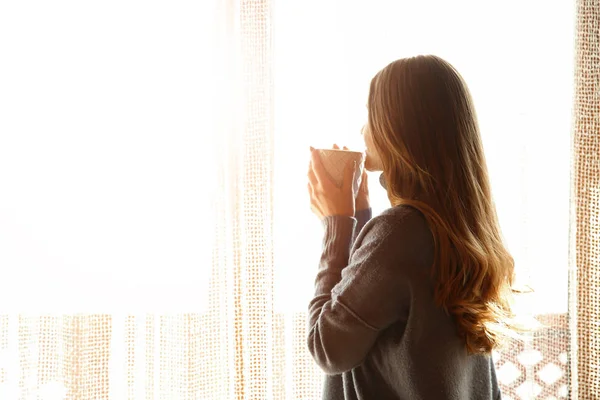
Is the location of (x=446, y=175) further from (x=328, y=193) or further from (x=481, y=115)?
(x=481, y=115)

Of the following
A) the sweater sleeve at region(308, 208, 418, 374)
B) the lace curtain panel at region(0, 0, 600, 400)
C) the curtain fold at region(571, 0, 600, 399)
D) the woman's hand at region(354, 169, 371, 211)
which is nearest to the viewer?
the sweater sleeve at region(308, 208, 418, 374)

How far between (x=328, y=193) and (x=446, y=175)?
21 cm

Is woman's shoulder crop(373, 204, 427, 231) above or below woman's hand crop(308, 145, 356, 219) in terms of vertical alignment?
below

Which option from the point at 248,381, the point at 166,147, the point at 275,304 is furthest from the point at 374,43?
the point at 248,381

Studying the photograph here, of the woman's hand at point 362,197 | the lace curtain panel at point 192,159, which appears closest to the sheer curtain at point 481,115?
the lace curtain panel at point 192,159

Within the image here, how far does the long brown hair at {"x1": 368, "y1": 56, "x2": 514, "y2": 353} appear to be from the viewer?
0.87 metres

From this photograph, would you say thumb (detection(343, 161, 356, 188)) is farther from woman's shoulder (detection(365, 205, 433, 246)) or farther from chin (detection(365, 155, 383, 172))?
woman's shoulder (detection(365, 205, 433, 246))

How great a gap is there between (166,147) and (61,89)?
0.84ft

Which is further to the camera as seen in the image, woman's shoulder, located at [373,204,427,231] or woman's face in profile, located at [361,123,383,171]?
woman's face in profile, located at [361,123,383,171]

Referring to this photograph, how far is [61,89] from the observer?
4.13ft

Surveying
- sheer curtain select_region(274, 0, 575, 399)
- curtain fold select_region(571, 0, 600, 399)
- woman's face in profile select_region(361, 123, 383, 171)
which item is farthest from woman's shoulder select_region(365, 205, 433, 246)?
curtain fold select_region(571, 0, 600, 399)

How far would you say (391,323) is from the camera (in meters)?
0.86

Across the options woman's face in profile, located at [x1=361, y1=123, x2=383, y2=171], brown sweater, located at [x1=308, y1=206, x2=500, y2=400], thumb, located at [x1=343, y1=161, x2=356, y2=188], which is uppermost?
woman's face in profile, located at [x1=361, y1=123, x2=383, y2=171]

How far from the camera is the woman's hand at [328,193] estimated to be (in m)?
1.00
